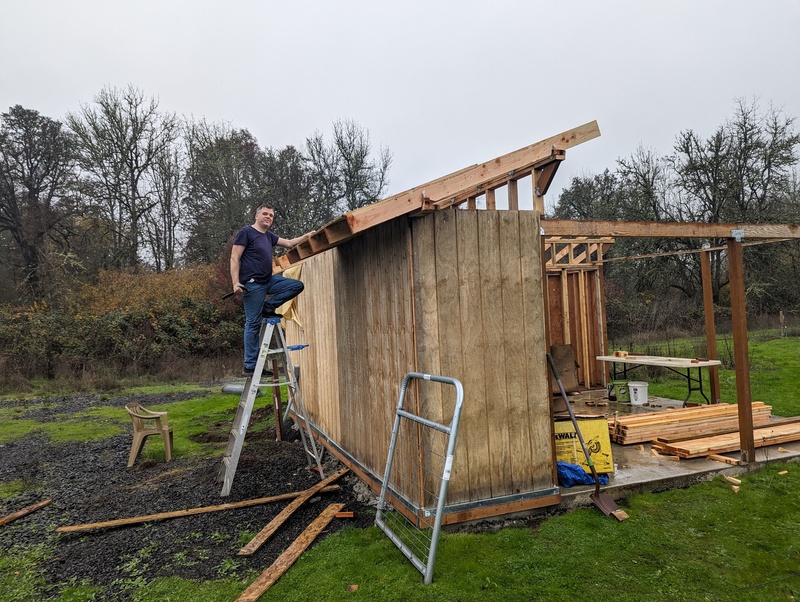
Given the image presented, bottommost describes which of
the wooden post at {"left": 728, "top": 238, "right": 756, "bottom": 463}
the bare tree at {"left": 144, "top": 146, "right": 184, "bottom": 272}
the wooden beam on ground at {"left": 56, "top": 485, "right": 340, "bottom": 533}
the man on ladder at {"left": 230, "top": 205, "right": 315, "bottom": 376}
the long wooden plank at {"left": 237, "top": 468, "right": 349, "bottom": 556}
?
the wooden beam on ground at {"left": 56, "top": 485, "right": 340, "bottom": 533}

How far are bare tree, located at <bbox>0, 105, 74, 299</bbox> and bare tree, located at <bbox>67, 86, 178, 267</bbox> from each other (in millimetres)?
775

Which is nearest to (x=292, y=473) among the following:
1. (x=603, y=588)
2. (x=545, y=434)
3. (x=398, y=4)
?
(x=545, y=434)

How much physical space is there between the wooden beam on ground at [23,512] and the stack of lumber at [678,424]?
6.23m

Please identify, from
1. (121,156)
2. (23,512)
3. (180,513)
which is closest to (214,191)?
(121,156)

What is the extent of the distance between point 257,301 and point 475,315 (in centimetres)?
239

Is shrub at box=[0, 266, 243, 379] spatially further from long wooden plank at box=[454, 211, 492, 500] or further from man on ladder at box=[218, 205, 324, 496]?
long wooden plank at box=[454, 211, 492, 500]

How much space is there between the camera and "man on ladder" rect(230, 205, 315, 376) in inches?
188

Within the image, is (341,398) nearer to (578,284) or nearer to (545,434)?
(545,434)

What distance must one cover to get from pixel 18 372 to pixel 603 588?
16436 millimetres

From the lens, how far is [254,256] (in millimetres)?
4852

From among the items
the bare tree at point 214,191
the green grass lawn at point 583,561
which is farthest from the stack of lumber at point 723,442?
the bare tree at point 214,191

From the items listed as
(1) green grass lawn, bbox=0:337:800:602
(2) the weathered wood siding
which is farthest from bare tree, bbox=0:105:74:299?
(2) the weathered wood siding

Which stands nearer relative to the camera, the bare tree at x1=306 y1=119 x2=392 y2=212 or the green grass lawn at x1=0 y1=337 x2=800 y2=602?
the green grass lawn at x1=0 y1=337 x2=800 y2=602

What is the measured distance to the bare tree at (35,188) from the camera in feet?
58.1
